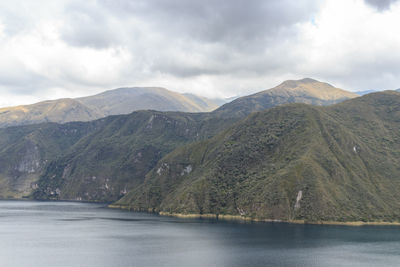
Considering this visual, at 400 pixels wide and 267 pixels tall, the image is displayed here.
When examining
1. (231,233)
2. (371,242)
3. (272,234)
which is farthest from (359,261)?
(231,233)

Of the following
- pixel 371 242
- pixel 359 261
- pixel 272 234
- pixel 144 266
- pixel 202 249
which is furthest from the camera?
pixel 272 234

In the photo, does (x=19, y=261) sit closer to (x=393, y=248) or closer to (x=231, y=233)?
(x=231, y=233)

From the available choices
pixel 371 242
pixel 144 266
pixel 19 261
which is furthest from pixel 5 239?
pixel 371 242

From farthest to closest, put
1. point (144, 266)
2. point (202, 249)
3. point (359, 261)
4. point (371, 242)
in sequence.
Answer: point (371, 242) → point (202, 249) → point (359, 261) → point (144, 266)

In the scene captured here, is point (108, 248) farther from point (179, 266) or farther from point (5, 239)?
point (5, 239)

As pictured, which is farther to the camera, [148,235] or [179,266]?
[148,235]

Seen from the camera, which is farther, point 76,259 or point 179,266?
point 76,259

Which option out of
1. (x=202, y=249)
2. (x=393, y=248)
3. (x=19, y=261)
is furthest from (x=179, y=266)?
(x=393, y=248)

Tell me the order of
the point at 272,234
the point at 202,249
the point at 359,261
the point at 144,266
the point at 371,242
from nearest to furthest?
the point at 144,266 < the point at 359,261 < the point at 202,249 < the point at 371,242 < the point at 272,234

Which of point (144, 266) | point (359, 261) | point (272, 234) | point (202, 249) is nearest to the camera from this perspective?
point (144, 266)
